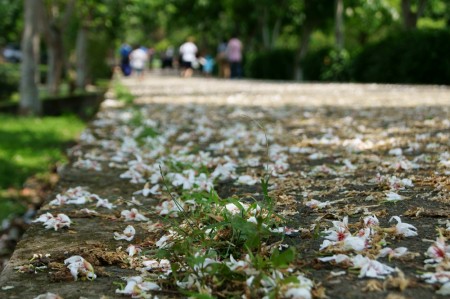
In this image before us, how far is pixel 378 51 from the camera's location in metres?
19.7

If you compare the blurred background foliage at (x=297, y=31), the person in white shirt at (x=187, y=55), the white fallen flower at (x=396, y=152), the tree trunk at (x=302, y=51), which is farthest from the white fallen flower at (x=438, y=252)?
the person in white shirt at (x=187, y=55)

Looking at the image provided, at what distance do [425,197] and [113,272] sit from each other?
148 centimetres

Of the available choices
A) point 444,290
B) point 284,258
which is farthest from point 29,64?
point 444,290

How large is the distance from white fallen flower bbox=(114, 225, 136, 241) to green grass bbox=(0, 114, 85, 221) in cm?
364

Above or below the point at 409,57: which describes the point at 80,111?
below

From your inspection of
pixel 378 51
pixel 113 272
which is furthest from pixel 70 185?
pixel 378 51

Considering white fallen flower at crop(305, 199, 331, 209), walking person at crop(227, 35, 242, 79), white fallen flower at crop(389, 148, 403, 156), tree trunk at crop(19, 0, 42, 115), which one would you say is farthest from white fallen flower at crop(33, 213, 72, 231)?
walking person at crop(227, 35, 242, 79)

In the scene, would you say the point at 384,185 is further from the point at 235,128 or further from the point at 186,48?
the point at 186,48

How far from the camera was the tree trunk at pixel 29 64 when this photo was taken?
13.7 meters

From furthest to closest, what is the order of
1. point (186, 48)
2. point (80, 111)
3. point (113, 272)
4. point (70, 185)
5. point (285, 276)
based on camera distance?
point (186, 48), point (80, 111), point (70, 185), point (113, 272), point (285, 276)

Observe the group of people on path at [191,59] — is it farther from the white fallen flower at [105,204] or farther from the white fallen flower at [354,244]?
the white fallen flower at [354,244]

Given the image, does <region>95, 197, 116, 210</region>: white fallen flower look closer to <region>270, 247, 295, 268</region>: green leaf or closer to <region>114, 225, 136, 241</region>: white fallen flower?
<region>114, 225, 136, 241</region>: white fallen flower

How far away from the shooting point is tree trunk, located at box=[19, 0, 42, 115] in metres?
13.7

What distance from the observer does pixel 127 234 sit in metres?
2.52
